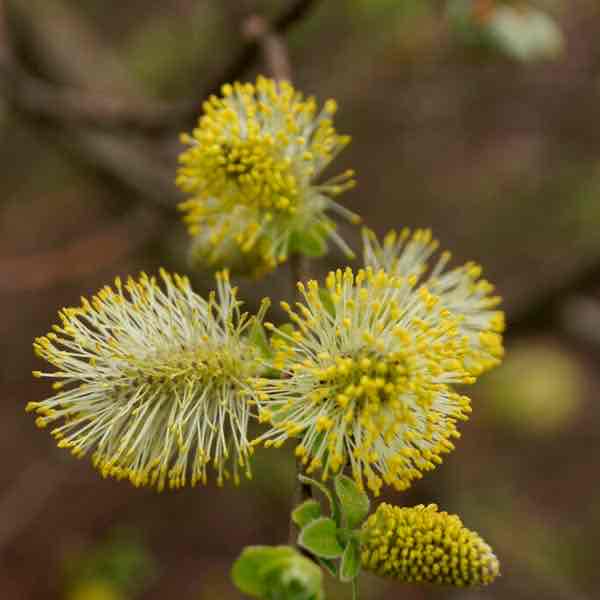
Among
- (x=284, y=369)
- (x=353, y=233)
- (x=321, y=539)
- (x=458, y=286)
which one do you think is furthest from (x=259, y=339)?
(x=353, y=233)

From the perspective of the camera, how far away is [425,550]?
3.03ft

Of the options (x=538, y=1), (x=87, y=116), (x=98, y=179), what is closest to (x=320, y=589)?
(x=87, y=116)

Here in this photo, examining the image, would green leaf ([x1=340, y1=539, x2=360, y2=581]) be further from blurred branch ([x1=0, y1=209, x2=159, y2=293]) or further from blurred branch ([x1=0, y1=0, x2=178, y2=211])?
blurred branch ([x1=0, y1=209, x2=159, y2=293])

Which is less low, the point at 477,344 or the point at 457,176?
the point at 457,176

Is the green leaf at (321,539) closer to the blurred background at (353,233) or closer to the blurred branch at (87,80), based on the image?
the blurred background at (353,233)

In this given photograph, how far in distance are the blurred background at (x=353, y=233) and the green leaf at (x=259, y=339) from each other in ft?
3.97

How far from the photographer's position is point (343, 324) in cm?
104

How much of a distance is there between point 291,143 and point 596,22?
263cm

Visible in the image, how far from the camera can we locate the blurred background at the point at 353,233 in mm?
2648

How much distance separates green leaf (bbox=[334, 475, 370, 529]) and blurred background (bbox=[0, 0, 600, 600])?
4.46 ft

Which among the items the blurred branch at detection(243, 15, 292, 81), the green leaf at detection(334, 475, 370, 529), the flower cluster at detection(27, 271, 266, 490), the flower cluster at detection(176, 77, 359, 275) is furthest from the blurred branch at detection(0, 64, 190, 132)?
the green leaf at detection(334, 475, 370, 529)

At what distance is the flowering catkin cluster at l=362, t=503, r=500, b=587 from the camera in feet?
3.02

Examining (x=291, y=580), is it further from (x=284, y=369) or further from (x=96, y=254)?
(x=96, y=254)

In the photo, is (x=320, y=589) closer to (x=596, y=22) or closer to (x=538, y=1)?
(x=538, y=1)
